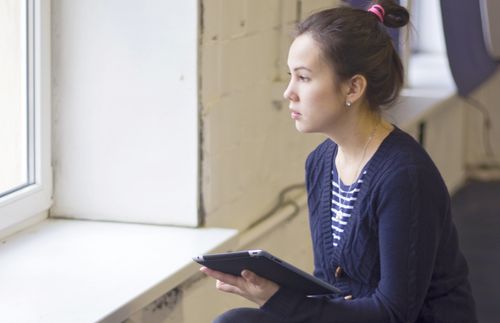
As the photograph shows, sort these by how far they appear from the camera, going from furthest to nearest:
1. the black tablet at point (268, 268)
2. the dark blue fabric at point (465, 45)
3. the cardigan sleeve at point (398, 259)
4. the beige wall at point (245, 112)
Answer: the dark blue fabric at point (465, 45) < the beige wall at point (245, 112) < the cardigan sleeve at point (398, 259) < the black tablet at point (268, 268)

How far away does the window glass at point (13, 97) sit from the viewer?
248 centimetres

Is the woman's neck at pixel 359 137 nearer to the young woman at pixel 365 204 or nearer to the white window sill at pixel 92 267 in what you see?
the young woman at pixel 365 204

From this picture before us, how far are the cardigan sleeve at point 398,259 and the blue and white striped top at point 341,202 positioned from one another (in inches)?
3.3

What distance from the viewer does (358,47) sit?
1918 millimetres

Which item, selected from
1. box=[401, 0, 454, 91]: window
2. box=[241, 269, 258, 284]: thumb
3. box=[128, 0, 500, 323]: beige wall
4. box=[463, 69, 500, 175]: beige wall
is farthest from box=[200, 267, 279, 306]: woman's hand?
box=[463, 69, 500, 175]: beige wall

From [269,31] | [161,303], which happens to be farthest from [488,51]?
[161,303]

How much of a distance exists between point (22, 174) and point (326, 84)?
97cm

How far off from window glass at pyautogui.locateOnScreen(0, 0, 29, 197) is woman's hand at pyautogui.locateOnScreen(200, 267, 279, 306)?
84cm

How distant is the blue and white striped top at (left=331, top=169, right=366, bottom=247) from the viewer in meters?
1.95

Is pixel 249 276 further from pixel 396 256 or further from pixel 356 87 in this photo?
pixel 356 87

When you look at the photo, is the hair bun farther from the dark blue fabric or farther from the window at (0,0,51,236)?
the dark blue fabric

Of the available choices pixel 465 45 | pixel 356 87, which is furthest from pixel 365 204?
pixel 465 45

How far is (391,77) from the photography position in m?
1.97

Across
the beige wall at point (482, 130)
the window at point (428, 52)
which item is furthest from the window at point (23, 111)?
the beige wall at point (482, 130)
